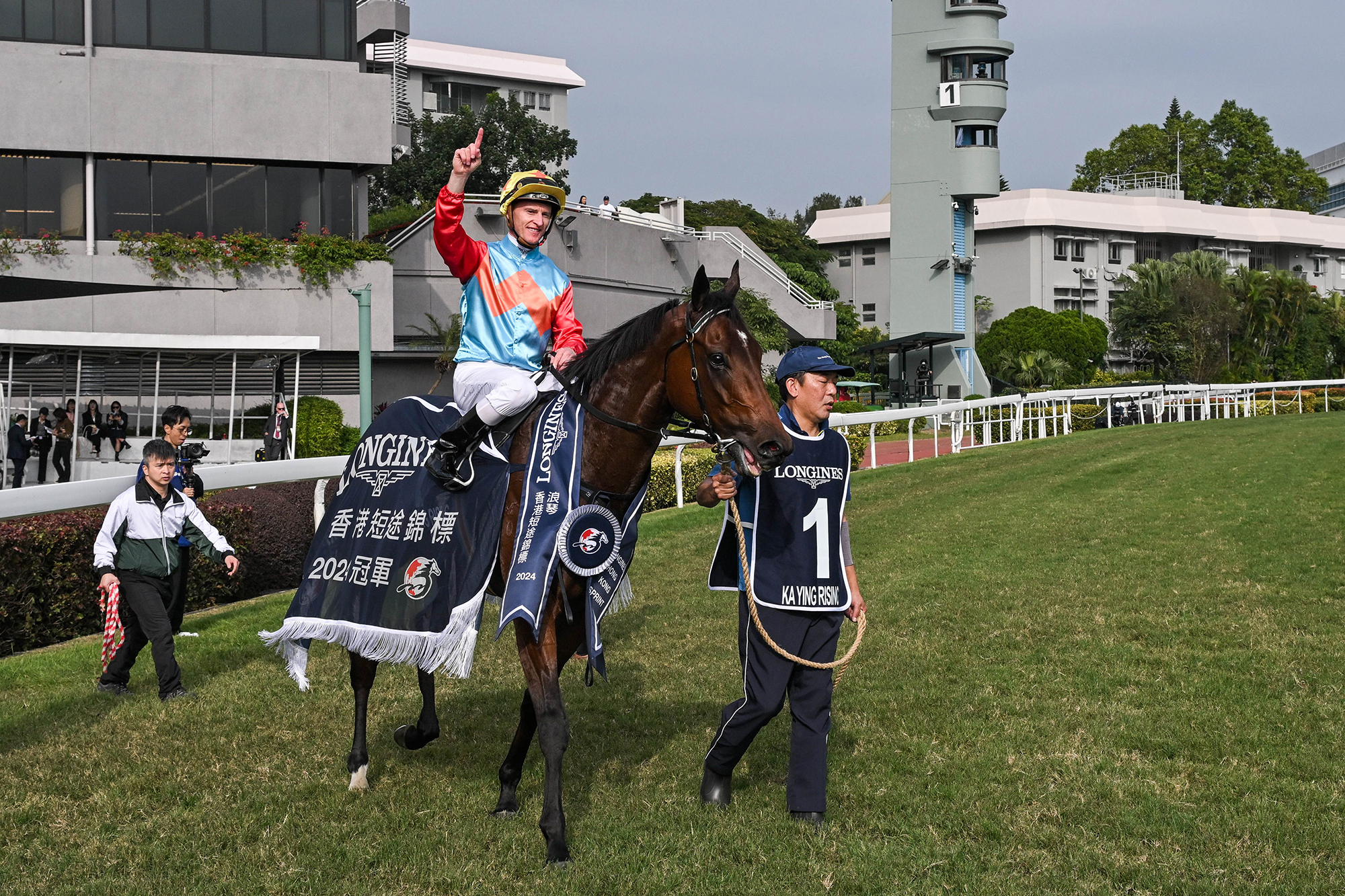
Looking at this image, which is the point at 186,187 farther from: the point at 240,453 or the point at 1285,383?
the point at 1285,383

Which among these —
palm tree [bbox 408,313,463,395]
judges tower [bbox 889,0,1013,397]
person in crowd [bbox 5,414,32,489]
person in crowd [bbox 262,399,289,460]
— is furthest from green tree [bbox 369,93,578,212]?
person in crowd [bbox 5,414,32,489]

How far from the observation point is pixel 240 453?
21.7 metres

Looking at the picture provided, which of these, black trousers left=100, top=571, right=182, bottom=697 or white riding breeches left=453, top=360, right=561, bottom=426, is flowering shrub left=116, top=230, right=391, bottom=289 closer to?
black trousers left=100, top=571, right=182, bottom=697

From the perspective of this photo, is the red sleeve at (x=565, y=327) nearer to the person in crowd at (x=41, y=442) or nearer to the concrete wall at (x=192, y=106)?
the person in crowd at (x=41, y=442)

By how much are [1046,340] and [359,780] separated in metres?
50.7

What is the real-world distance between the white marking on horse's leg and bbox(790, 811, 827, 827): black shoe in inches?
75.3

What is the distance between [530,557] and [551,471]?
0.33m

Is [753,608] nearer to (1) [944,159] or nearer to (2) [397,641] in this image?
(2) [397,641]

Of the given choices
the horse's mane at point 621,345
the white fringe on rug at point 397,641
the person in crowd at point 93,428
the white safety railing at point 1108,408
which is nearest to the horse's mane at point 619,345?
the horse's mane at point 621,345

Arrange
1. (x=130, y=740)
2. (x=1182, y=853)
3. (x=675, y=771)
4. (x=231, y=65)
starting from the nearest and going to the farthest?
(x=1182, y=853) < (x=675, y=771) < (x=130, y=740) < (x=231, y=65)

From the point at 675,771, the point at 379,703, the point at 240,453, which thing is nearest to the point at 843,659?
the point at 675,771

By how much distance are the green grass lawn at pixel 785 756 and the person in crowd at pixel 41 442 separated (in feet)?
40.1

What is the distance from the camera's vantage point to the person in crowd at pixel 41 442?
19.1m

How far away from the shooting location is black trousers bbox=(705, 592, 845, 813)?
4.35 meters
